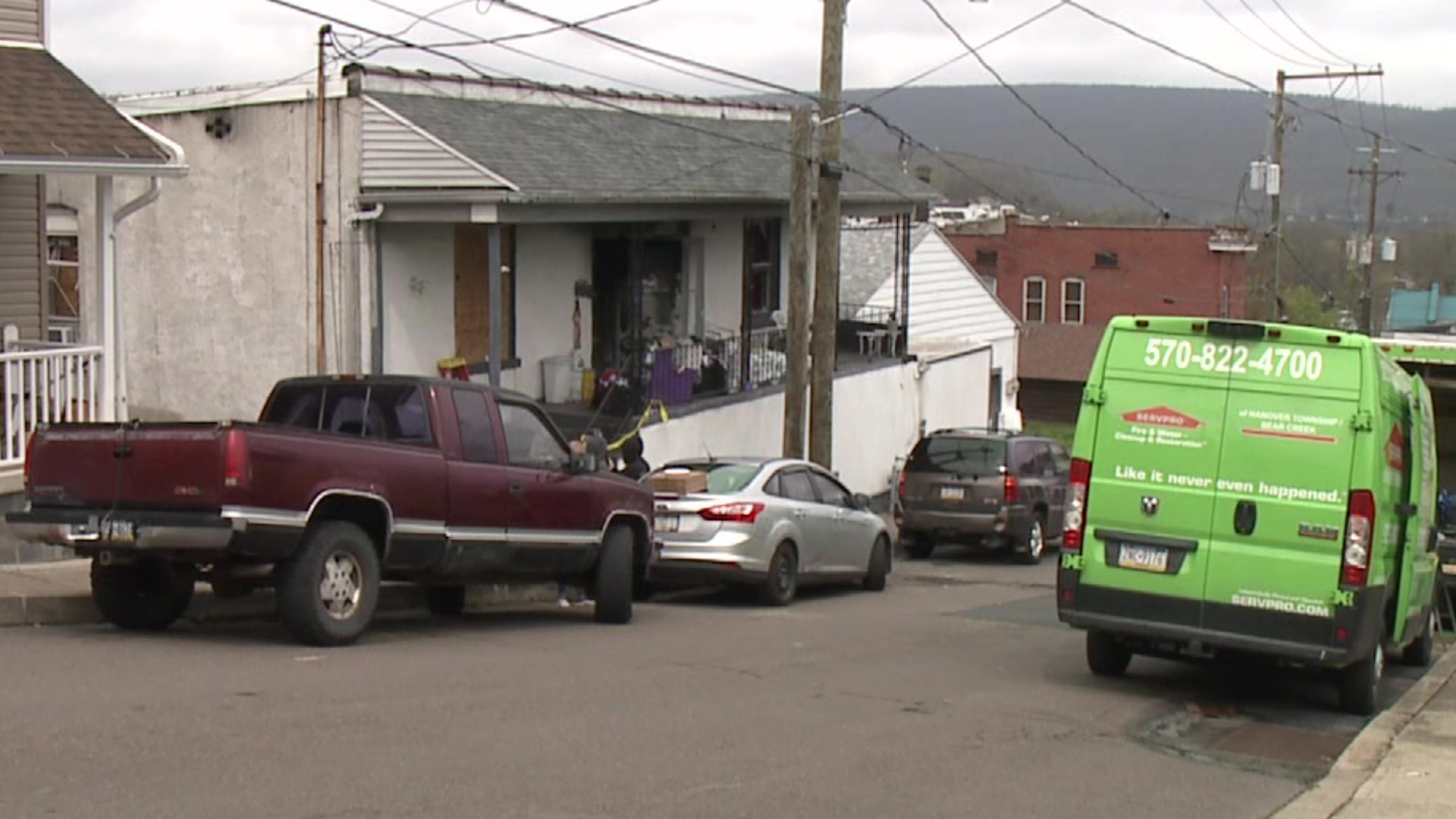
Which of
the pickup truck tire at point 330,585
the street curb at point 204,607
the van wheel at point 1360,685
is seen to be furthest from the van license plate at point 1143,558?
the street curb at point 204,607

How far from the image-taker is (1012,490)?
2411cm

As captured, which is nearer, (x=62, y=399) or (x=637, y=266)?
(x=62, y=399)

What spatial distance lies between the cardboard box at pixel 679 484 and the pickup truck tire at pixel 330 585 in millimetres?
5185

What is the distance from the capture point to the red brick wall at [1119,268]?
196ft

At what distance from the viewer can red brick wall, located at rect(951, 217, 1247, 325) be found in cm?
5966

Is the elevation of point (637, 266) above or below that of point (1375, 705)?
above

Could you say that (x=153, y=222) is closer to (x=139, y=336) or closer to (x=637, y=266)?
(x=139, y=336)

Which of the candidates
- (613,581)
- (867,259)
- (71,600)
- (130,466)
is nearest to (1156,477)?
(613,581)

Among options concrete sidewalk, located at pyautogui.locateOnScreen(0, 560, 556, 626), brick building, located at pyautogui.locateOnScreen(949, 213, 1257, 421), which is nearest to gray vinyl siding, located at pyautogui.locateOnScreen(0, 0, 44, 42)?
concrete sidewalk, located at pyautogui.locateOnScreen(0, 560, 556, 626)

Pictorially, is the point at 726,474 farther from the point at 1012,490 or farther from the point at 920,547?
the point at 920,547

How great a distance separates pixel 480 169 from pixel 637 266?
5.46 metres

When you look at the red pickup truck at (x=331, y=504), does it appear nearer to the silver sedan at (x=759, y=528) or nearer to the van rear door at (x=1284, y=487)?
the silver sedan at (x=759, y=528)

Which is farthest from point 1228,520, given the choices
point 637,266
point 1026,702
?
point 637,266

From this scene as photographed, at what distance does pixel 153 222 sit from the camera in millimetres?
22219
